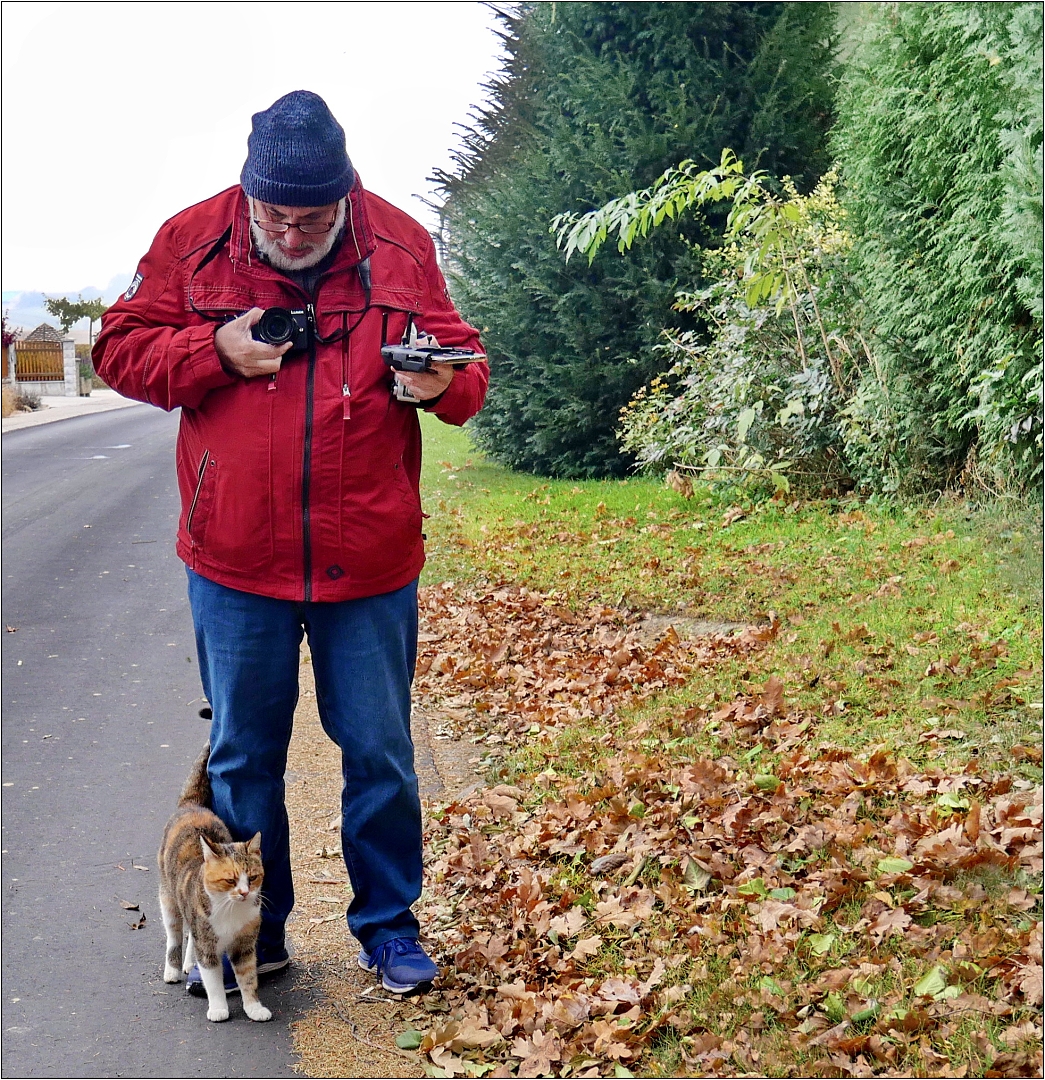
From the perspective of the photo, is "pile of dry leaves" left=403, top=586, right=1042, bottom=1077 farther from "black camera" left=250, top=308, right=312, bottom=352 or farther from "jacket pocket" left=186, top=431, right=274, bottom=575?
"black camera" left=250, top=308, right=312, bottom=352

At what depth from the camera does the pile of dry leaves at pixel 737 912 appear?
3.35m

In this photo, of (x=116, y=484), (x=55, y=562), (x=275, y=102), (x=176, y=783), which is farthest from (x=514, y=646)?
(x=116, y=484)

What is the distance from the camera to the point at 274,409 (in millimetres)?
3412

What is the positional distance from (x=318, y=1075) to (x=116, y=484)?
49.0ft

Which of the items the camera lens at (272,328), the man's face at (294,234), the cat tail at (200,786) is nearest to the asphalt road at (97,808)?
the cat tail at (200,786)

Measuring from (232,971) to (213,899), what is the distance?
0.43 m

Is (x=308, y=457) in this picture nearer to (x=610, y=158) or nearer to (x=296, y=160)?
(x=296, y=160)

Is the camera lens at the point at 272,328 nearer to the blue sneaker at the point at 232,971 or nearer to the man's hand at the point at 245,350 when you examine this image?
the man's hand at the point at 245,350

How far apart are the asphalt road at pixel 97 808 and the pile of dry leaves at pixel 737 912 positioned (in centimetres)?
78

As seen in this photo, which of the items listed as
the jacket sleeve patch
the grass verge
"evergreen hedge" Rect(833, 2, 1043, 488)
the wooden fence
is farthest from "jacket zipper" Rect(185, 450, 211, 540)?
the wooden fence

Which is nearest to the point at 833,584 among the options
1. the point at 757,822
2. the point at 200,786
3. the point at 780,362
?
the point at 757,822

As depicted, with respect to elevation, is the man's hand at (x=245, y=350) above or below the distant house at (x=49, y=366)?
below

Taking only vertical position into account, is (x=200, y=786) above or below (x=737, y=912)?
above

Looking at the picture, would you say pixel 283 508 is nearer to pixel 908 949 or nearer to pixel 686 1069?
pixel 686 1069
